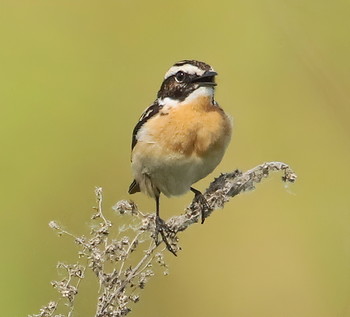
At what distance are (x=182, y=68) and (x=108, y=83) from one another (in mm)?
1953

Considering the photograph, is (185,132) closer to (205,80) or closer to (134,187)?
(205,80)

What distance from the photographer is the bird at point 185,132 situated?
3.21 m

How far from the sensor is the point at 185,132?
3.21m

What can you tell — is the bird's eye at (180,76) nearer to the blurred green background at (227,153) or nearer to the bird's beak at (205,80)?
the bird's beak at (205,80)

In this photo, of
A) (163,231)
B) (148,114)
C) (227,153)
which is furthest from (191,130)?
(227,153)

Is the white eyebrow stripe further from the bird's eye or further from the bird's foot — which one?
the bird's foot

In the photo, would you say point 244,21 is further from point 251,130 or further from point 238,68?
point 251,130

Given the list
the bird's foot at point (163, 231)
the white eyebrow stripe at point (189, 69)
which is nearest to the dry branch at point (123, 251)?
the bird's foot at point (163, 231)

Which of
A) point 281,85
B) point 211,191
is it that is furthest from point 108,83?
point 211,191

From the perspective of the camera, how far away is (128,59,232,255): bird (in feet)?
10.5

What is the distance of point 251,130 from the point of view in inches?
191

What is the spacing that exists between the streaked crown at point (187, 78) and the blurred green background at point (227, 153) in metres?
1.08

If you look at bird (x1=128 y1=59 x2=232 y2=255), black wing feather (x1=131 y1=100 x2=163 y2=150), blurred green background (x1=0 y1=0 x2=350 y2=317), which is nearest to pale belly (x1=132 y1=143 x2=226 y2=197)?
bird (x1=128 y1=59 x2=232 y2=255)

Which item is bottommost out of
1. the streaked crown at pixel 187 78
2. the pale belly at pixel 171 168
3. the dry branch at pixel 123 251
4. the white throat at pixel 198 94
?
the dry branch at pixel 123 251
